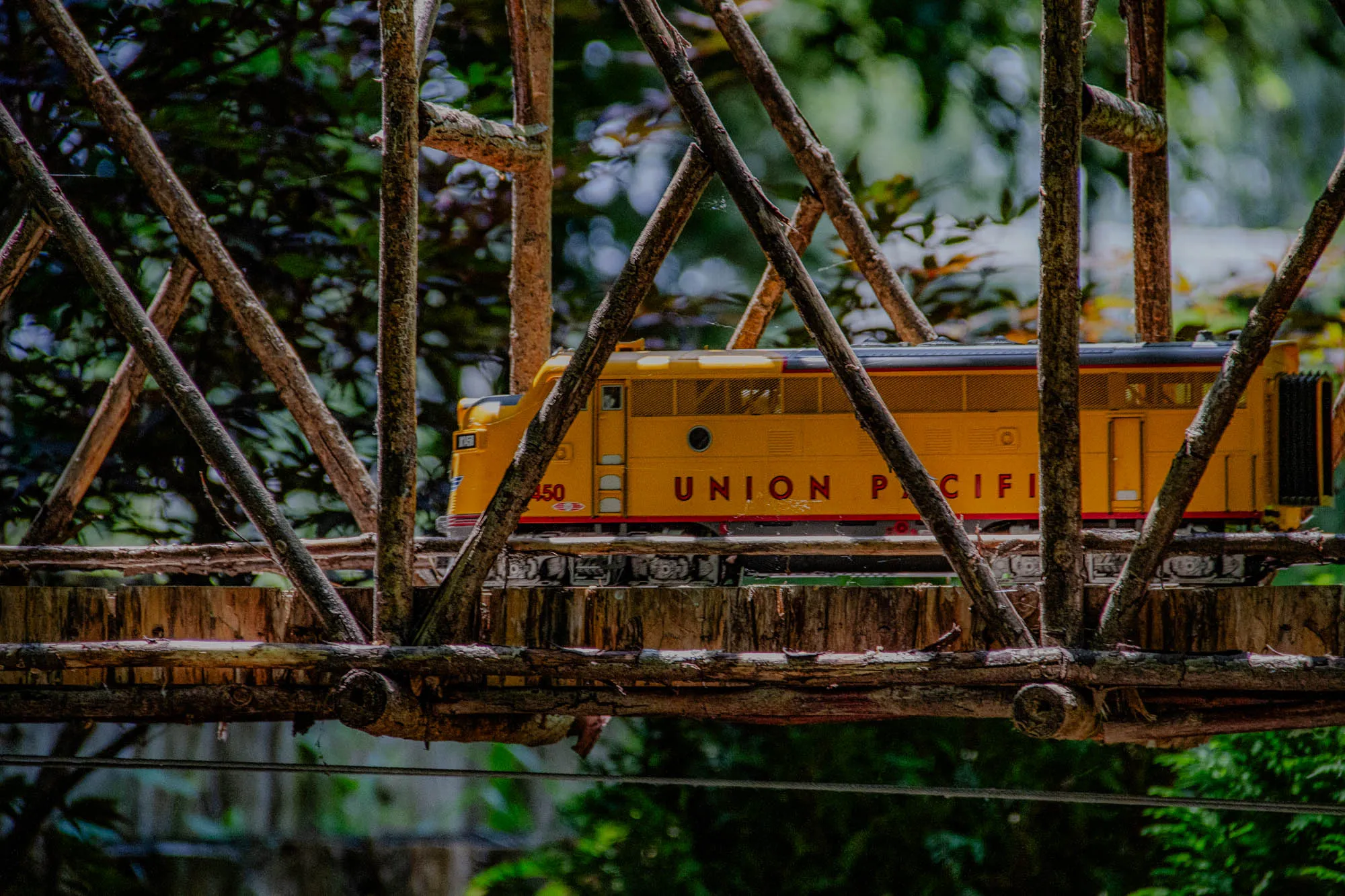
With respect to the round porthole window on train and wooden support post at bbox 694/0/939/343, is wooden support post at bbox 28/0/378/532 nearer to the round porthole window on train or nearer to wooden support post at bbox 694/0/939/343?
the round porthole window on train

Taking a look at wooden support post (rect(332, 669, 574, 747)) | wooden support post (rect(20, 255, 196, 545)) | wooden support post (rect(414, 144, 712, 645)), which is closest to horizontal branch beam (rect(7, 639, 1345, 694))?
wooden support post (rect(332, 669, 574, 747))

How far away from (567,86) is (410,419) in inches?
359

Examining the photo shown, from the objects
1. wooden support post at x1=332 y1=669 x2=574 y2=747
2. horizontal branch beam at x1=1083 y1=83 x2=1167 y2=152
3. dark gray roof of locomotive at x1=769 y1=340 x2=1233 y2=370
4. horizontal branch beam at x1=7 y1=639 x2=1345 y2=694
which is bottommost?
wooden support post at x1=332 y1=669 x2=574 y2=747

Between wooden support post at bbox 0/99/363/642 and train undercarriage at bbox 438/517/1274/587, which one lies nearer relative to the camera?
wooden support post at bbox 0/99/363/642

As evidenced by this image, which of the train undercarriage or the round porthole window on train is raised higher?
the round porthole window on train

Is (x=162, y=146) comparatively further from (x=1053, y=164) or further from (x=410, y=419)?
(x=1053, y=164)

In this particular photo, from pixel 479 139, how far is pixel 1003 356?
141 inches

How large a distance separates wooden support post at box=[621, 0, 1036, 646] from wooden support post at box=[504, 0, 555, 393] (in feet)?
11.0

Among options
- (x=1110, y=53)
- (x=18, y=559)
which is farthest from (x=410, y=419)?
(x=1110, y=53)

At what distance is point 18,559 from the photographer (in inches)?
336

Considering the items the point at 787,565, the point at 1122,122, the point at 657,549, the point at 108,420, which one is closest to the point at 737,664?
the point at 657,549

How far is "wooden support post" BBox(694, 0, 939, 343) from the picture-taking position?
26.5 feet

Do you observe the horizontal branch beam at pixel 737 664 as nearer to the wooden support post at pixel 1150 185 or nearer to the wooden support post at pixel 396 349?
the wooden support post at pixel 396 349

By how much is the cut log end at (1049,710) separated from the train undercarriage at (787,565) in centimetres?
244
